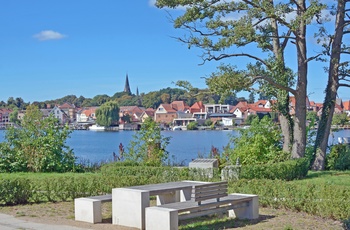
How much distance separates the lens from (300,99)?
20.0m

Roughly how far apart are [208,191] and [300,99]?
11539 millimetres

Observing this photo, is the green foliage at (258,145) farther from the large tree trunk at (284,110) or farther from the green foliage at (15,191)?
the green foliage at (15,191)

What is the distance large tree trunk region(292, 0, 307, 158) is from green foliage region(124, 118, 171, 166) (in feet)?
15.9

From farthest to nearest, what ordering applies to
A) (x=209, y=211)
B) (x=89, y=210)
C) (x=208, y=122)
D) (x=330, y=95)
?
(x=208, y=122)
(x=330, y=95)
(x=89, y=210)
(x=209, y=211)

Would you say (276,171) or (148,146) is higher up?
(148,146)

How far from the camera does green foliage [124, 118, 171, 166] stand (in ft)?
66.4

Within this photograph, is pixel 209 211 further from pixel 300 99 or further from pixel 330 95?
pixel 330 95

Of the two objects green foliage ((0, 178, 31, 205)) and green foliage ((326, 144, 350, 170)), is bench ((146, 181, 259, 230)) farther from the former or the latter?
green foliage ((326, 144, 350, 170))

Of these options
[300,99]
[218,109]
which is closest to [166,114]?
[218,109]

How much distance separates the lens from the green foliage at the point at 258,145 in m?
18.5

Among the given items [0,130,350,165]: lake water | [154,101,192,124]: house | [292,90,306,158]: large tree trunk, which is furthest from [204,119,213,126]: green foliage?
[292,90,306,158]: large tree trunk

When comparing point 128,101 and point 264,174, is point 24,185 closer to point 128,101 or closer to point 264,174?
point 264,174

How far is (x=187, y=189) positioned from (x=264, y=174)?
5.83 metres

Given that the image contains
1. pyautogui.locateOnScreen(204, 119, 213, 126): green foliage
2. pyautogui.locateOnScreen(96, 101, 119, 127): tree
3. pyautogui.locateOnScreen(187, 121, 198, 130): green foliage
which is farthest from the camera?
pyautogui.locateOnScreen(204, 119, 213, 126): green foliage
